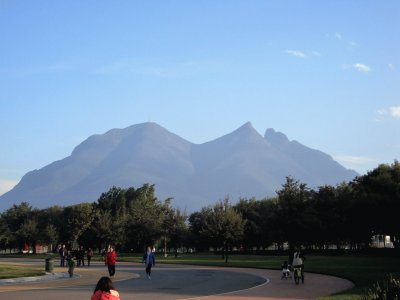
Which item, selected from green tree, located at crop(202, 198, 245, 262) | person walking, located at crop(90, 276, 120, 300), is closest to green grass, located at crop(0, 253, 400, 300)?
green tree, located at crop(202, 198, 245, 262)

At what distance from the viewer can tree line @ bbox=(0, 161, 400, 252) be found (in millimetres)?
62000

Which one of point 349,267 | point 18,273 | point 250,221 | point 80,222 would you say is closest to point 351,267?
point 349,267

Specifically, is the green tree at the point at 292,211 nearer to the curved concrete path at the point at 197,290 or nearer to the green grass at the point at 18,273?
the green grass at the point at 18,273

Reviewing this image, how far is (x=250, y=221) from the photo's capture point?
93.6m

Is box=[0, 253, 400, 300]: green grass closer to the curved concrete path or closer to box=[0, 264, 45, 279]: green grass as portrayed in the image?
box=[0, 264, 45, 279]: green grass

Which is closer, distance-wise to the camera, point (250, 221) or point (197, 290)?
point (197, 290)

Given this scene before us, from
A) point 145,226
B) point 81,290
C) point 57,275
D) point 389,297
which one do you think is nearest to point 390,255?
point 145,226

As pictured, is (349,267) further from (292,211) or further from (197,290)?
(292,211)

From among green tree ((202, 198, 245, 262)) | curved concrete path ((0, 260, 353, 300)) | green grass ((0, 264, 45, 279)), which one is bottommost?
curved concrete path ((0, 260, 353, 300))

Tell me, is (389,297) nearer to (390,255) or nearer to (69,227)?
(390,255)

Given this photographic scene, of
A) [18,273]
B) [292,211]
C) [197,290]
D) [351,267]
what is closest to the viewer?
[197,290]

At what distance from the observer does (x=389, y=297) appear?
12.0m

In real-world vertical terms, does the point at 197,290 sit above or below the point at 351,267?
below

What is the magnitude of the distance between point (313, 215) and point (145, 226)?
973 inches
